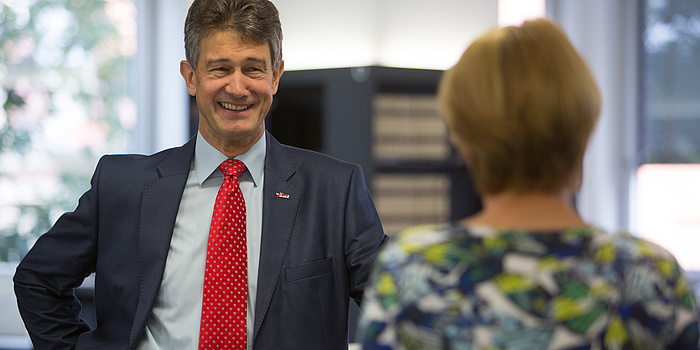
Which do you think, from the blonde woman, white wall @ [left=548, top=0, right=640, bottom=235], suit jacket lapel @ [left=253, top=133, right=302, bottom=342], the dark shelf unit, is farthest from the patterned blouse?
white wall @ [left=548, top=0, right=640, bottom=235]

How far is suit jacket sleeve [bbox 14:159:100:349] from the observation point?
172cm

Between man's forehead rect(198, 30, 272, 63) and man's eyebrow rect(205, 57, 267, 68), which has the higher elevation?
man's forehead rect(198, 30, 272, 63)

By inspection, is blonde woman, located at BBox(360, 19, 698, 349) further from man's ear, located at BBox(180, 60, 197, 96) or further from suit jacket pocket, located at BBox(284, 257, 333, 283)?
man's ear, located at BBox(180, 60, 197, 96)

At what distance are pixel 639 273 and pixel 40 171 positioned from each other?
4.05 meters

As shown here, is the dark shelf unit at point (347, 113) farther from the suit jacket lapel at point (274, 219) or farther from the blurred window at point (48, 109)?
the suit jacket lapel at point (274, 219)

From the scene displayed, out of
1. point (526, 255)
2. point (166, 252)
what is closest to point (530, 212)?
point (526, 255)

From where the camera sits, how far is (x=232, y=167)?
1.73 meters

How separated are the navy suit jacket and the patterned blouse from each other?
684mm

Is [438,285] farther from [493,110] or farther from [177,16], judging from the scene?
[177,16]

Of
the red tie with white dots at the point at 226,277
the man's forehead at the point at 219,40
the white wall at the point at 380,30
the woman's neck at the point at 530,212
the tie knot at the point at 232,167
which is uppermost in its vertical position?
the white wall at the point at 380,30

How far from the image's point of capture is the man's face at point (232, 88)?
1.69 m

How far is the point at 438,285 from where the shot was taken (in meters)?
0.93

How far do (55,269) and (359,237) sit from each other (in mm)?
762

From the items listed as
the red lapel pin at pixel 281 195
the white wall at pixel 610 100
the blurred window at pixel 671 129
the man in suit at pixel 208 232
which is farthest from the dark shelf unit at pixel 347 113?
the red lapel pin at pixel 281 195
